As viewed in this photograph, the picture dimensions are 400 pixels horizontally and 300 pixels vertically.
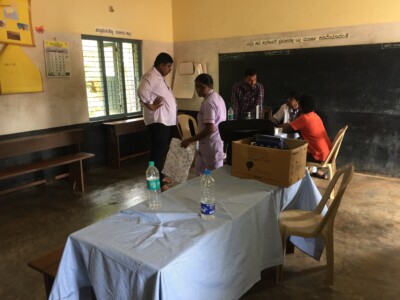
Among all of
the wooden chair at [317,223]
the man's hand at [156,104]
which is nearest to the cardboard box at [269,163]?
the wooden chair at [317,223]

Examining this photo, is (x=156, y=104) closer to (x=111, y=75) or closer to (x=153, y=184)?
(x=111, y=75)

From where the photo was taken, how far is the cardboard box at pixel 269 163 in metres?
2.02

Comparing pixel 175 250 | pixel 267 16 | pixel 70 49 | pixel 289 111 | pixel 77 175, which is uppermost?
pixel 267 16

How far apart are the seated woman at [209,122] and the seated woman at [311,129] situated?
1.09 metres

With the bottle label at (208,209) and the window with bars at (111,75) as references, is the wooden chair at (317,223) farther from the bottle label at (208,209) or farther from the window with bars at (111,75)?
the window with bars at (111,75)

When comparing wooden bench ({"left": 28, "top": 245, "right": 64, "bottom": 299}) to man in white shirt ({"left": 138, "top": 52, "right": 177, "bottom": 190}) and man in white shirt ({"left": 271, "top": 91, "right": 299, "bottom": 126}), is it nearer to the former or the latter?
man in white shirt ({"left": 138, "top": 52, "right": 177, "bottom": 190})

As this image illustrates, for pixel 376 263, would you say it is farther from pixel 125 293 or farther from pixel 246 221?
pixel 125 293

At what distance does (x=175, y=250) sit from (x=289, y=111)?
138 inches

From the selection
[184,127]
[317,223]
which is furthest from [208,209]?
[184,127]

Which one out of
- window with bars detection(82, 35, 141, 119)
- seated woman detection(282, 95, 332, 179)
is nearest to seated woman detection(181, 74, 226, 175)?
seated woman detection(282, 95, 332, 179)

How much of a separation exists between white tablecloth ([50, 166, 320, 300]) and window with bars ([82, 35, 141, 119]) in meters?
3.68

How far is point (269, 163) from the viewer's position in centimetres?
209

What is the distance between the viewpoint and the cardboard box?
2.02 m

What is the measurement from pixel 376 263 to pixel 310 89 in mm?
3021
